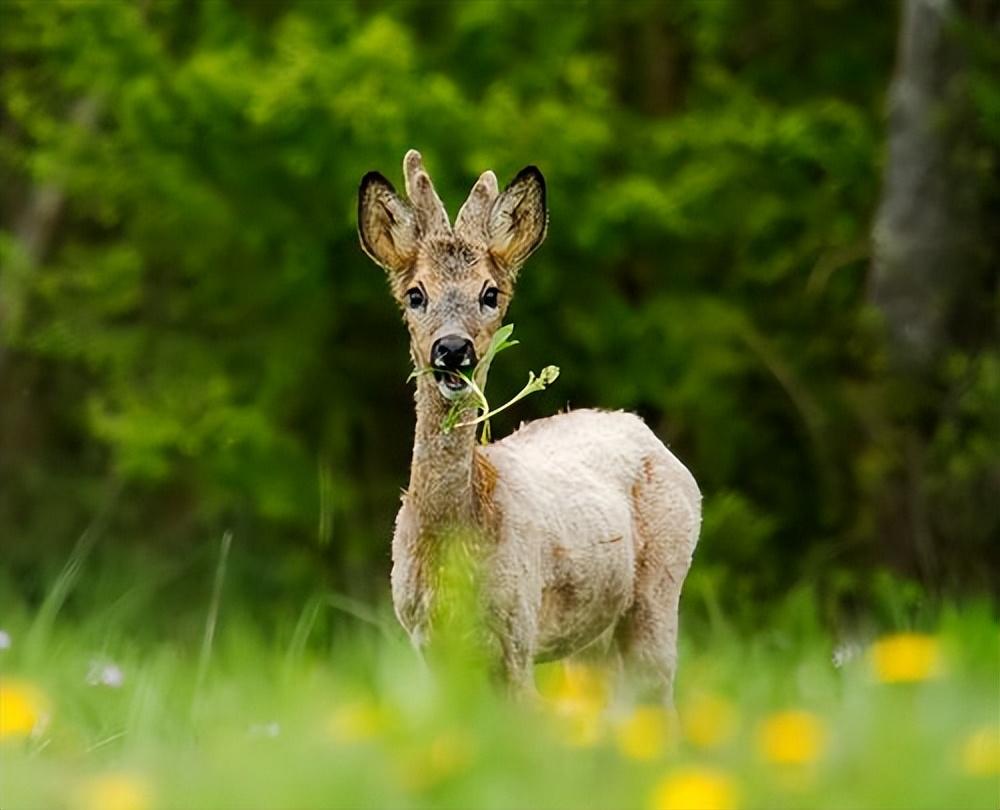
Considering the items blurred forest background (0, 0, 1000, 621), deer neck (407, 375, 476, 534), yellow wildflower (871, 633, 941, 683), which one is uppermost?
blurred forest background (0, 0, 1000, 621)

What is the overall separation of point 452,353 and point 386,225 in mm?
437

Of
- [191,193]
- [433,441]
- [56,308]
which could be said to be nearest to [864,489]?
[191,193]

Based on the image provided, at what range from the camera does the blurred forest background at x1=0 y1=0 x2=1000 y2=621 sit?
1124 centimetres

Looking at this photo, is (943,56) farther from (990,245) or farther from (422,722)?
(422,722)

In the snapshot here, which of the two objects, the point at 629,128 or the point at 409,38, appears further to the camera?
the point at 629,128

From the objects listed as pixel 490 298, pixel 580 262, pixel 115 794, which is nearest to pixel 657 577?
pixel 490 298

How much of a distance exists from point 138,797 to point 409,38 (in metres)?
9.73

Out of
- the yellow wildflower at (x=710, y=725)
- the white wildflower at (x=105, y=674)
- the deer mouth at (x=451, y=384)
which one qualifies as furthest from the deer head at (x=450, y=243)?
the yellow wildflower at (x=710, y=725)

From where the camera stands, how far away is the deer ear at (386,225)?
15.5 feet

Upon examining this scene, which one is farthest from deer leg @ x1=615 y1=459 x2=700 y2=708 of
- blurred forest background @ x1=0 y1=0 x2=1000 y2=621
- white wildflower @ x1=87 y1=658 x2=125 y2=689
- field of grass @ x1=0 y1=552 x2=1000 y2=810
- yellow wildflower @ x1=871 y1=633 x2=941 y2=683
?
blurred forest background @ x1=0 y1=0 x2=1000 y2=621

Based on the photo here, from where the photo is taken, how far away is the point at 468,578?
4.49m

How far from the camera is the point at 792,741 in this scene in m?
3.07

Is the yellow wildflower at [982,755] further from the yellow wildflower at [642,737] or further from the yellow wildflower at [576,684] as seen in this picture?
the yellow wildflower at [576,684]

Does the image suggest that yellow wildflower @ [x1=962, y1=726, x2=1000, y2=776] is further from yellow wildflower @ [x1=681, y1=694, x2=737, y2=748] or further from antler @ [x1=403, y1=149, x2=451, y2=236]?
antler @ [x1=403, y1=149, x2=451, y2=236]
